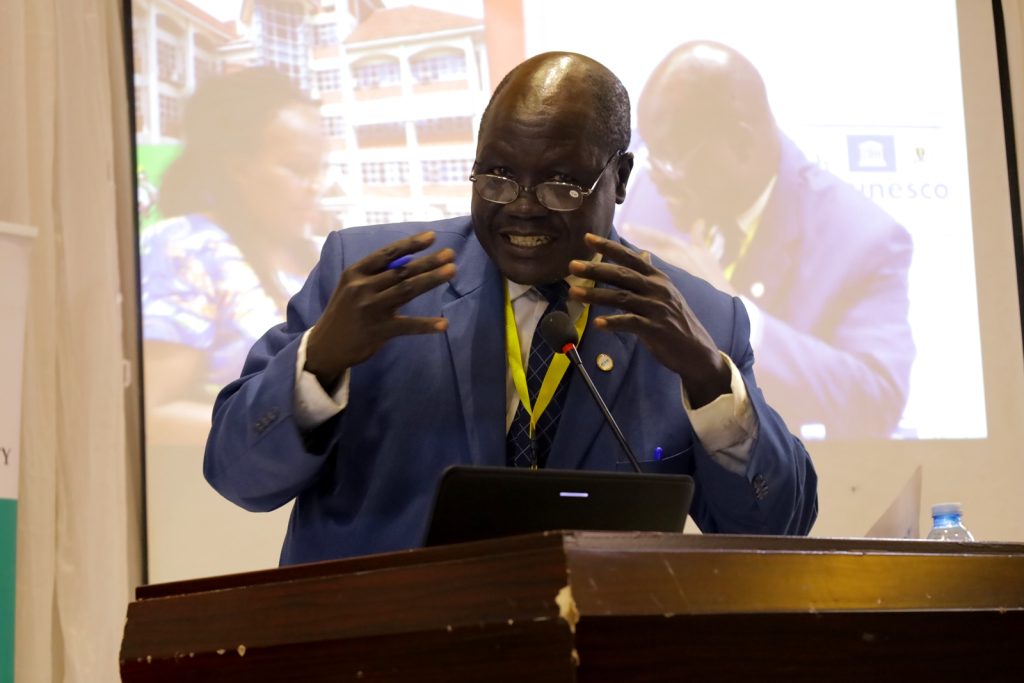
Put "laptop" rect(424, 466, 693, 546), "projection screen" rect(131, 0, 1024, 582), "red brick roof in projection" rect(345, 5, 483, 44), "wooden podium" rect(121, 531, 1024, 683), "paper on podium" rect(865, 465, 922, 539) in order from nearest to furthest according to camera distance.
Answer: "wooden podium" rect(121, 531, 1024, 683), "laptop" rect(424, 466, 693, 546), "paper on podium" rect(865, 465, 922, 539), "projection screen" rect(131, 0, 1024, 582), "red brick roof in projection" rect(345, 5, 483, 44)

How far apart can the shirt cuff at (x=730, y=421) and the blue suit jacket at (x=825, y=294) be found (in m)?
2.22

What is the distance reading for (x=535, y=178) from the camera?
2035mm

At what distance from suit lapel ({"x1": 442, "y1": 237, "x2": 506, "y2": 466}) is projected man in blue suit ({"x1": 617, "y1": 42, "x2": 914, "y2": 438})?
6.34 feet

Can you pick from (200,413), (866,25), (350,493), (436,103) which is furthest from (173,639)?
(866,25)

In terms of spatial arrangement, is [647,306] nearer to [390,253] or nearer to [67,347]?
[390,253]

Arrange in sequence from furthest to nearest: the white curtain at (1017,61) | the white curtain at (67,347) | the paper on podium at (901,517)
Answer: the white curtain at (1017,61) < the white curtain at (67,347) < the paper on podium at (901,517)

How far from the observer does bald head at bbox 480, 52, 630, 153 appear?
2061mm

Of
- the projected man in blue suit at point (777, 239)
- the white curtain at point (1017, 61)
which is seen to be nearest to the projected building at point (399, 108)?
the projected man in blue suit at point (777, 239)

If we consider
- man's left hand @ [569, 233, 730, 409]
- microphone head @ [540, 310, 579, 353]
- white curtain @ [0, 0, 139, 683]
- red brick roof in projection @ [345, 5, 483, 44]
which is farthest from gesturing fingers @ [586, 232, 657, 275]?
red brick roof in projection @ [345, 5, 483, 44]

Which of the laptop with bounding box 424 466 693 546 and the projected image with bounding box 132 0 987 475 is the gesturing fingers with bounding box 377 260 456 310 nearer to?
the laptop with bounding box 424 466 693 546

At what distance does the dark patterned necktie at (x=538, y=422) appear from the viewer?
6.64 feet

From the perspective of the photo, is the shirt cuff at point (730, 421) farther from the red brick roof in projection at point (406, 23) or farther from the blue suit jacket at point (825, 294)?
the red brick roof in projection at point (406, 23)

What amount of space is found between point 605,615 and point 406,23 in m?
3.30

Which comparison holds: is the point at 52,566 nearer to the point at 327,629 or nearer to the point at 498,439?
the point at 498,439
